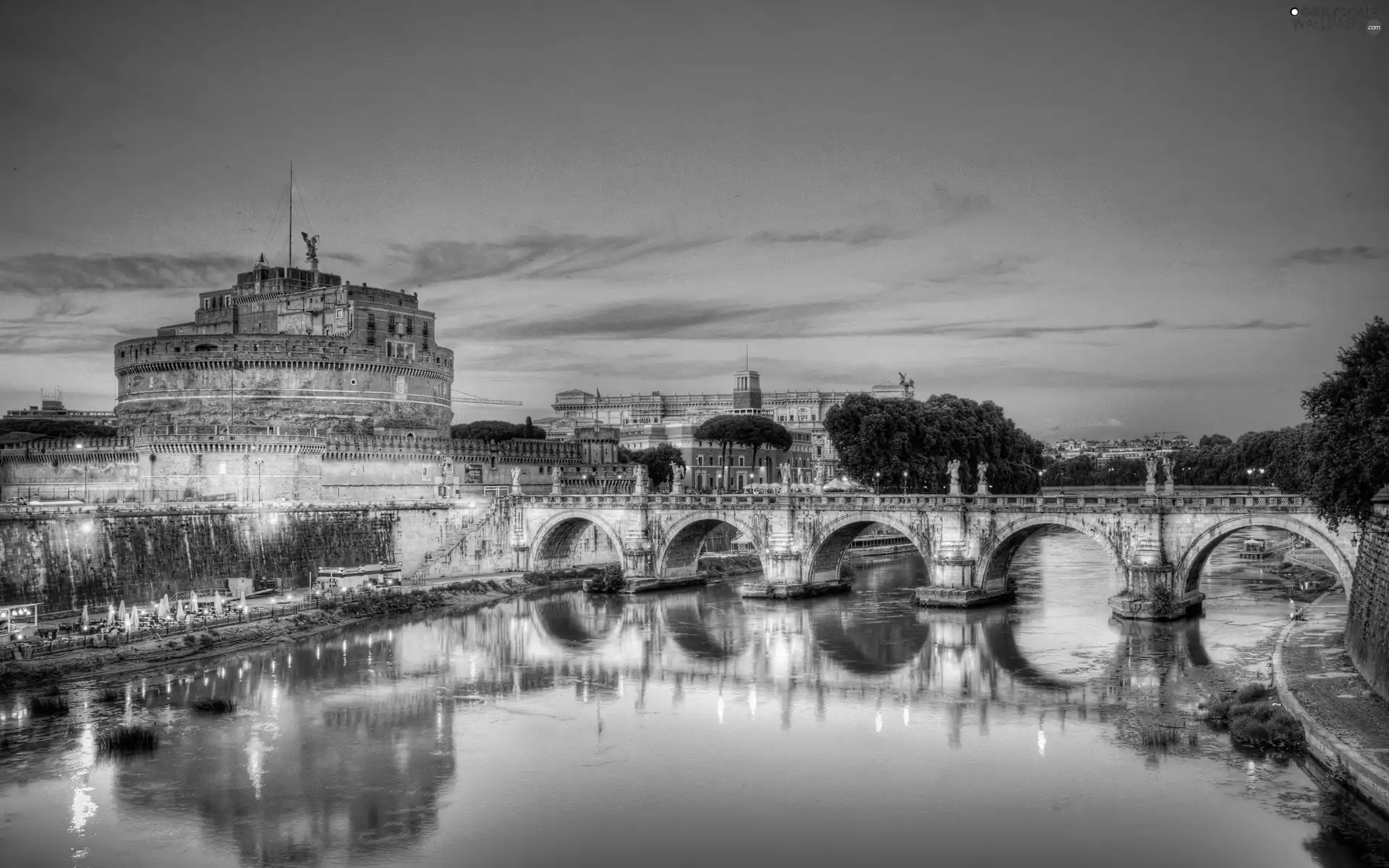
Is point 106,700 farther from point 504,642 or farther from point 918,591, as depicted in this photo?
point 918,591

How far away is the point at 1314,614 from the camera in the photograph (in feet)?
135

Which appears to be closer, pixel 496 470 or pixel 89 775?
pixel 89 775

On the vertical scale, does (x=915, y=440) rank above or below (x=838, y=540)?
above

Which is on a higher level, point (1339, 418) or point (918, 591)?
point (1339, 418)

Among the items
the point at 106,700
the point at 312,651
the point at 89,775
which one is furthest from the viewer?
Result: the point at 312,651

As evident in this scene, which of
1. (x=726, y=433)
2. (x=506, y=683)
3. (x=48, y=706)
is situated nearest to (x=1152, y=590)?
(x=506, y=683)

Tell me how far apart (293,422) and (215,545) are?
21.7 metres

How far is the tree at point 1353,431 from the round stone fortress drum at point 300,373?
48.3m

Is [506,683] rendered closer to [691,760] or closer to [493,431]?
A: [691,760]

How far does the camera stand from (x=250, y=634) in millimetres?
39906

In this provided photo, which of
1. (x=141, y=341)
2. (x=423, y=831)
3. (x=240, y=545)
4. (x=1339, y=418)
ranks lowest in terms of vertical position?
(x=423, y=831)

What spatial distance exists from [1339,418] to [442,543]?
38.5 metres

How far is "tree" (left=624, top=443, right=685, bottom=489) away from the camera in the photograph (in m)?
94.9

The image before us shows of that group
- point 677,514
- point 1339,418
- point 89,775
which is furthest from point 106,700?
point 1339,418
